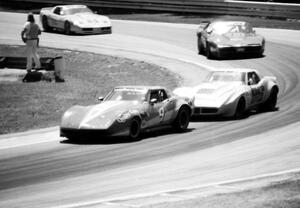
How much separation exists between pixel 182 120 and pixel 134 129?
1775 millimetres

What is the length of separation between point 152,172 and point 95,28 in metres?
22.5

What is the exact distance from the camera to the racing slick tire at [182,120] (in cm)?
1862

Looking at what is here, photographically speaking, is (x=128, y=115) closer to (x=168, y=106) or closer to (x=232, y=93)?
(x=168, y=106)

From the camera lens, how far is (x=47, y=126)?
1986cm

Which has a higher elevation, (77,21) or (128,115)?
(128,115)

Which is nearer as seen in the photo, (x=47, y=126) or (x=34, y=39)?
(x=47, y=126)

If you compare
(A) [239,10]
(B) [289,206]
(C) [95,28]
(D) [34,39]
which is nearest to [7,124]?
(D) [34,39]

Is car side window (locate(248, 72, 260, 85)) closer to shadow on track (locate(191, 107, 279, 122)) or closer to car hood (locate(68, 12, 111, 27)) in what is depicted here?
shadow on track (locate(191, 107, 279, 122))

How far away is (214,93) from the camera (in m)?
20.6

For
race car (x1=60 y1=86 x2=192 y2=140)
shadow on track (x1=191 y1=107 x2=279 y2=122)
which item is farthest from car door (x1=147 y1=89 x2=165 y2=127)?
shadow on track (x1=191 y1=107 x2=279 y2=122)

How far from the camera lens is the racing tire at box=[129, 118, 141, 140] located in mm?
17234

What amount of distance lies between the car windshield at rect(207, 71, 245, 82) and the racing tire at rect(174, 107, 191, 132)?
2.87 metres

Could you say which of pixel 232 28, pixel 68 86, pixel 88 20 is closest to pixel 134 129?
pixel 68 86

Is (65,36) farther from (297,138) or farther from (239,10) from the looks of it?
(297,138)
